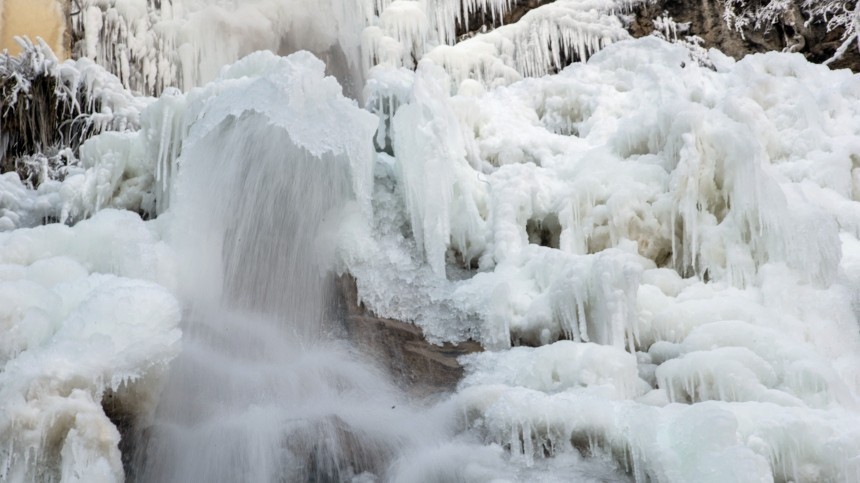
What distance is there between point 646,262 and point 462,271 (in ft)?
4.95

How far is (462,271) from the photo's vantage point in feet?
20.3

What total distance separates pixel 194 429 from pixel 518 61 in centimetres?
678

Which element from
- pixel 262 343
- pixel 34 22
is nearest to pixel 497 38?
pixel 34 22

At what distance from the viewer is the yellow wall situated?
866cm

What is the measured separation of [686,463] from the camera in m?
→ 3.49

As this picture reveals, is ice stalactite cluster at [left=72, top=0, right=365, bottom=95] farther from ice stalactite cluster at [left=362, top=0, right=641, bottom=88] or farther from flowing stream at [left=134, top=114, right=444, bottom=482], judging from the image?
flowing stream at [left=134, top=114, right=444, bottom=482]

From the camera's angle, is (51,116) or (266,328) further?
(51,116)

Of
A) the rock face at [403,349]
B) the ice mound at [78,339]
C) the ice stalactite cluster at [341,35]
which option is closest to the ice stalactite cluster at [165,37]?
the ice stalactite cluster at [341,35]

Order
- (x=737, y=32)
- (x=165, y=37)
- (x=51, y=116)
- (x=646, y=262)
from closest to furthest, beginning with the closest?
(x=646, y=262) < (x=51, y=116) < (x=165, y=37) < (x=737, y=32)

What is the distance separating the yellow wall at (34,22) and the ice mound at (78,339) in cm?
456

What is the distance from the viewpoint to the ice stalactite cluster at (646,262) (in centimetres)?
391

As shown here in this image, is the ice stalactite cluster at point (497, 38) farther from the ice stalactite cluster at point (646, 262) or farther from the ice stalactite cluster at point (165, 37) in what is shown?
the ice stalactite cluster at point (165, 37)

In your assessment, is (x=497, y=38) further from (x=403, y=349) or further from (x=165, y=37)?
(x=403, y=349)

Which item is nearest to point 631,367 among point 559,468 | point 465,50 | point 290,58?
point 559,468
